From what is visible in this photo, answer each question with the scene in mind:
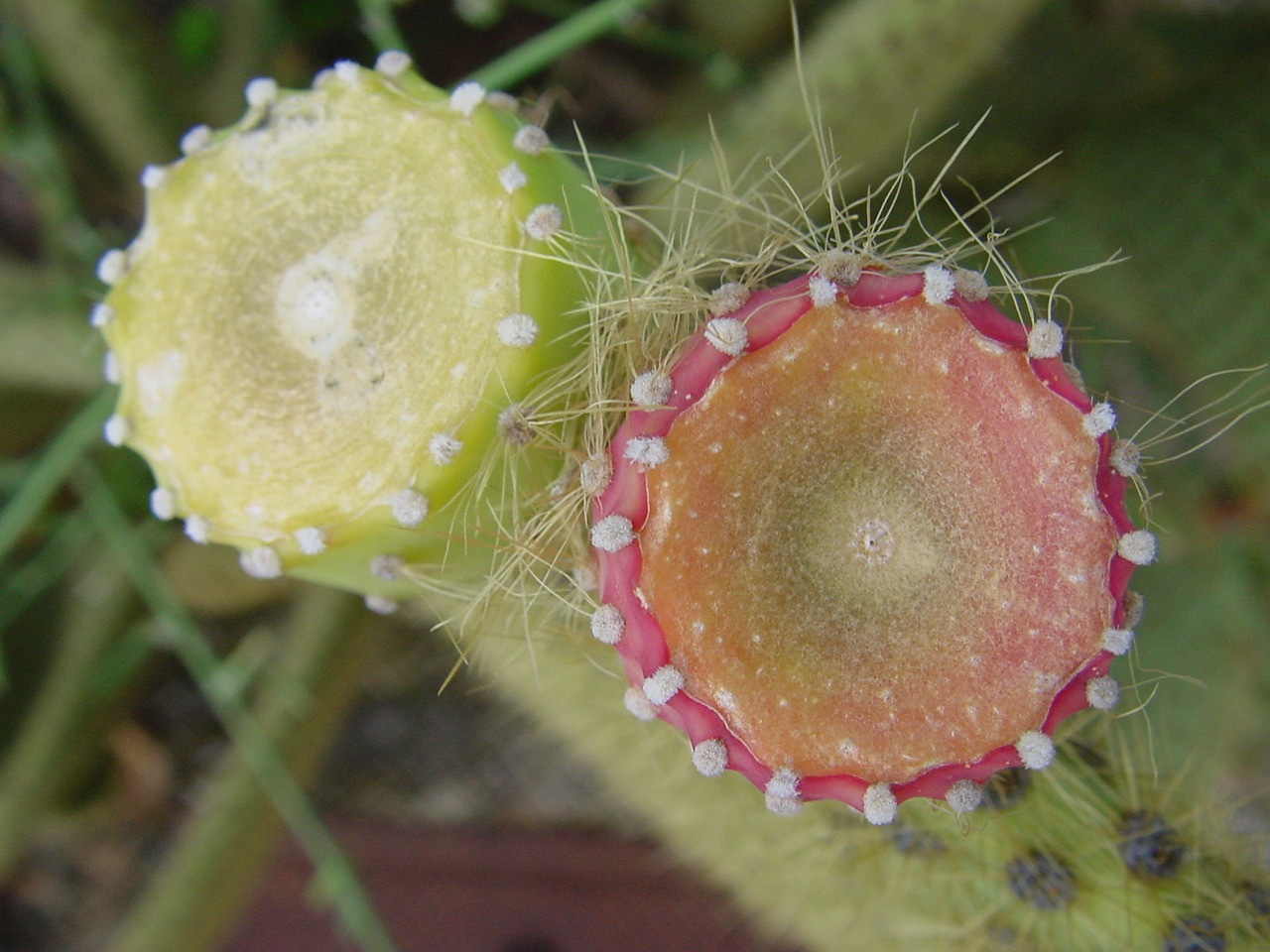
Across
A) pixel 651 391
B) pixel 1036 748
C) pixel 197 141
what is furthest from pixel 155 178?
pixel 1036 748

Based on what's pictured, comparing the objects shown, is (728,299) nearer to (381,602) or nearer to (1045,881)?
(381,602)

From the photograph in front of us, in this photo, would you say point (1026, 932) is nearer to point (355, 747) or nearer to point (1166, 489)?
point (1166, 489)

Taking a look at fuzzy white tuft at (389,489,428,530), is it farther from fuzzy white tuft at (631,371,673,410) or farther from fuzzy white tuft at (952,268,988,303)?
fuzzy white tuft at (952,268,988,303)

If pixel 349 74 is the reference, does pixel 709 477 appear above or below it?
below

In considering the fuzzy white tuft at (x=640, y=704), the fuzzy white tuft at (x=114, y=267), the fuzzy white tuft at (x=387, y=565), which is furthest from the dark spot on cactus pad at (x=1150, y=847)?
the fuzzy white tuft at (x=114, y=267)

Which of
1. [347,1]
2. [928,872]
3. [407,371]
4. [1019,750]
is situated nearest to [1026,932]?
[928,872]

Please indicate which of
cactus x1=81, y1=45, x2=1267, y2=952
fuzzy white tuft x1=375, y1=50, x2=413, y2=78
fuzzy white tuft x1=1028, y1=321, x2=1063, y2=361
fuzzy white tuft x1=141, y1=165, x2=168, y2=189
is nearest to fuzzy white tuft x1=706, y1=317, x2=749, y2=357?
cactus x1=81, y1=45, x2=1267, y2=952
